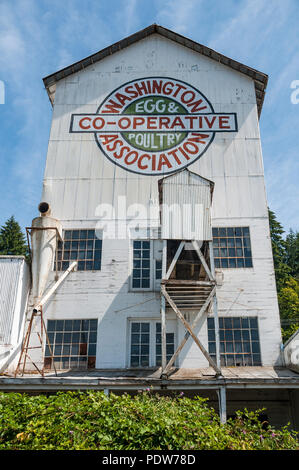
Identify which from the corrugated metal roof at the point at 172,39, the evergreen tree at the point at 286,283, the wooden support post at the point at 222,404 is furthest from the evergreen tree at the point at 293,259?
the wooden support post at the point at 222,404

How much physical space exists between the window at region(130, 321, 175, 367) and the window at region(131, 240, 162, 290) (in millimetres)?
1480

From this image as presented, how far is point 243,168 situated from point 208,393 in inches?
371

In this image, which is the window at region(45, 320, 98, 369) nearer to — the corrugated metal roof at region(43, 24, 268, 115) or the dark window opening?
the dark window opening

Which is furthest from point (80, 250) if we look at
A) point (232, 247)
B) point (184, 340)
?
point (232, 247)

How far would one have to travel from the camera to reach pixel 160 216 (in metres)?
13.4

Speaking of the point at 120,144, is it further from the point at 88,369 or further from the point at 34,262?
the point at 88,369

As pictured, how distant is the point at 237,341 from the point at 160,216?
5.42m

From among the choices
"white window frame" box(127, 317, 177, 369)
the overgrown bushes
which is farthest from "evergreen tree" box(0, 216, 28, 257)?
the overgrown bushes

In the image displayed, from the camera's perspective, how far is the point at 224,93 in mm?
17875

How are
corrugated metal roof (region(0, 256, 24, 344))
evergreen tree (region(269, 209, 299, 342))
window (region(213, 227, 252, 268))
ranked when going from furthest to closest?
evergreen tree (region(269, 209, 299, 342))
window (region(213, 227, 252, 268))
corrugated metal roof (region(0, 256, 24, 344))

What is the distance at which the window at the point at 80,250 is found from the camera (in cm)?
1491

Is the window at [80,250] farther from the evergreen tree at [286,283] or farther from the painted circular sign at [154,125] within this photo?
the evergreen tree at [286,283]

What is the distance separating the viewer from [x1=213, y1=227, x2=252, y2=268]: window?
14.7 m

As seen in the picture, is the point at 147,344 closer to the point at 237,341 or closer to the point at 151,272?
the point at 151,272
